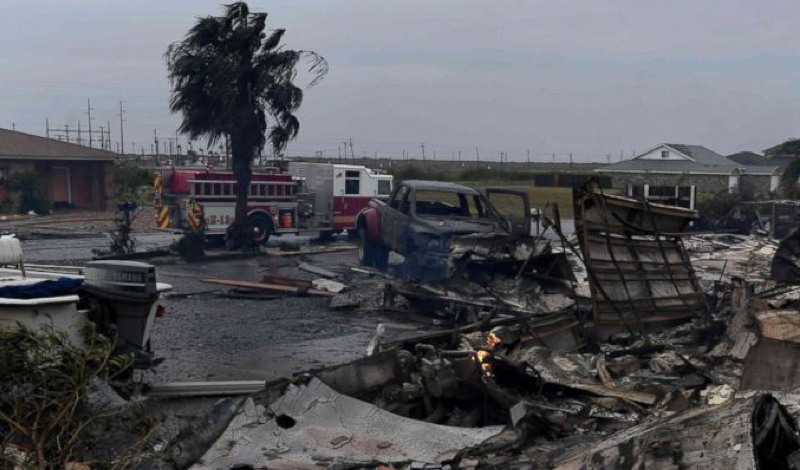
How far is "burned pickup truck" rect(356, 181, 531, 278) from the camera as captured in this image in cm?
1600

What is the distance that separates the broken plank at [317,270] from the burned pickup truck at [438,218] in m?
1.44

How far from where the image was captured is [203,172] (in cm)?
2242

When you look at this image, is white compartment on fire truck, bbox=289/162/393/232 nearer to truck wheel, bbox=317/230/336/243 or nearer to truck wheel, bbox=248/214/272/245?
truck wheel, bbox=317/230/336/243

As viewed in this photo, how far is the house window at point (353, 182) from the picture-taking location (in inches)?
985

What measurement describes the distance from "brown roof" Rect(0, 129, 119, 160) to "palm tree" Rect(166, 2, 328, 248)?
17.7 meters

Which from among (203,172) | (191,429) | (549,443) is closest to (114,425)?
(191,429)

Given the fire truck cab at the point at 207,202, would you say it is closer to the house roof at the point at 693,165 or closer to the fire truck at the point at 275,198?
the fire truck at the point at 275,198

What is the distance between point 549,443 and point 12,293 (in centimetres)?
459

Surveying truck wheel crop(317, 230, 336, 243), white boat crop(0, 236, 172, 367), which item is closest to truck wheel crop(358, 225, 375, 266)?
truck wheel crop(317, 230, 336, 243)

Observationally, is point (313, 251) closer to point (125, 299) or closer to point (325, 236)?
point (325, 236)

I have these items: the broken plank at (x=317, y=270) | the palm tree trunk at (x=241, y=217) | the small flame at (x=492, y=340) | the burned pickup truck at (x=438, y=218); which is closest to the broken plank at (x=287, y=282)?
the broken plank at (x=317, y=270)

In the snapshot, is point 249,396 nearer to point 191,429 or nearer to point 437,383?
point 191,429

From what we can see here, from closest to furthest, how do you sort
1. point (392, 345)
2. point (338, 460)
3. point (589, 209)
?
point (338, 460) → point (392, 345) → point (589, 209)

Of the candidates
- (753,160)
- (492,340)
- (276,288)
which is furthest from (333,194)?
(753,160)
